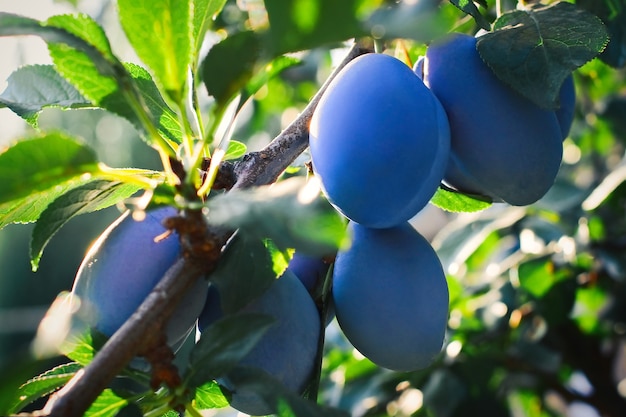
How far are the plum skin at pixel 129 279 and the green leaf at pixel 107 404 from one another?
0.04 meters

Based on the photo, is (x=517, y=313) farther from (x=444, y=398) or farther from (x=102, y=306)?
(x=102, y=306)

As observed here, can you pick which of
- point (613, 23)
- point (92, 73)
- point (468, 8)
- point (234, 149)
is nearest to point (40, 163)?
point (92, 73)

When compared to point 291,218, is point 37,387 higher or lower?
lower

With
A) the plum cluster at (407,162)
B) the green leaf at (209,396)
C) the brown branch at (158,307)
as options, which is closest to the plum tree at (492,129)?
the plum cluster at (407,162)

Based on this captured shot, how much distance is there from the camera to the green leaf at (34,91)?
0.49 meters

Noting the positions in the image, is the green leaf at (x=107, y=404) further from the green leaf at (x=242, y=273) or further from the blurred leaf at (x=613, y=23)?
the blurred leaf at (x=613, y=23)

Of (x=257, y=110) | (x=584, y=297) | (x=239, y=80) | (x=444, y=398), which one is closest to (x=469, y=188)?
(x=239, y=80)

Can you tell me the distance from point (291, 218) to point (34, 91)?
0.29 metres

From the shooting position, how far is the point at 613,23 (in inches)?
26.1

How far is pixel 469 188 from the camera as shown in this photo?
0.52m

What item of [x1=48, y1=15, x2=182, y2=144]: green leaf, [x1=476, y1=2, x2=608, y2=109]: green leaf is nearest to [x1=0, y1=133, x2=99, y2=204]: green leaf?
[x1=48, y1=15, x2=182, y2=144]: green leaf

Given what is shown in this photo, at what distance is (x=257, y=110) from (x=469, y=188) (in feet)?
2.63

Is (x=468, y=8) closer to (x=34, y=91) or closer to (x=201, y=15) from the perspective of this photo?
(x=201, y=15)

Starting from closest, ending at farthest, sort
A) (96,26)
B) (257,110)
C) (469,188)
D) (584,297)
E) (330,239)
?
(330,239) < (96,26) < (469,188) < (584,297) < (257,110)
